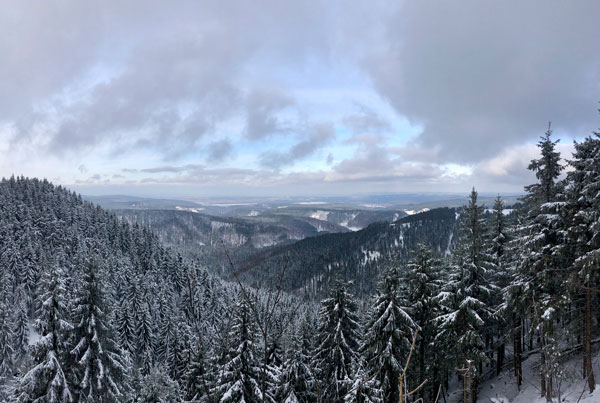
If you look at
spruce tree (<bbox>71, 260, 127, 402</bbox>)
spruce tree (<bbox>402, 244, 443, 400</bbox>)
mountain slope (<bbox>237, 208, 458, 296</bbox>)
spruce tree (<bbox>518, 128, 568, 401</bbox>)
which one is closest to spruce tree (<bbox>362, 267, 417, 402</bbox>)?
spruce tree (<bbox>402, 244, 443, 400</bbox>)

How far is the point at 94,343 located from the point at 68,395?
256 cm

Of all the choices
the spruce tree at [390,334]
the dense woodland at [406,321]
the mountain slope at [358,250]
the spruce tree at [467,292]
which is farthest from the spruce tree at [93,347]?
the mountain slope at [358,250]

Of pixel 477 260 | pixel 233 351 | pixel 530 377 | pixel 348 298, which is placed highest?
pixel 477 260

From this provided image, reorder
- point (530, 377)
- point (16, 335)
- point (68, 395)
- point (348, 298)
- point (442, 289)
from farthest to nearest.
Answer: point (16, 335) < point (530, 377) < point (348, 298) < point (442, 289) < point (68, 395)

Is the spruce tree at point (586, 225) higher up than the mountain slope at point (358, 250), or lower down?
higher up

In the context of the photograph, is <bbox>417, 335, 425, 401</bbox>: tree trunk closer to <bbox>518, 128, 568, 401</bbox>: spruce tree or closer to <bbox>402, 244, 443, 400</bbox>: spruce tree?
<bbox>402, 244, 443, 400</bbox>: spruce tree

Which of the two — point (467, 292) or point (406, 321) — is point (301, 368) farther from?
point (467, 292)

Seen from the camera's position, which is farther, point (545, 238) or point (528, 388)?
point (528, 388)

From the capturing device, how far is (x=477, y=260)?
58.2 ft

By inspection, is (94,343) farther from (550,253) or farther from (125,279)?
(125,279)

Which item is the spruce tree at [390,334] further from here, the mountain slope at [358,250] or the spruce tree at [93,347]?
the mountain slope at [358,250]

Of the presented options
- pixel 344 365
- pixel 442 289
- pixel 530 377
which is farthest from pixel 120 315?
pixel 530 377

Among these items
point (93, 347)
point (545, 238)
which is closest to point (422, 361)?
point (545, 238)

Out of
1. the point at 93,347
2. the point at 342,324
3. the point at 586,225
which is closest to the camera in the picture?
the point at 586,225
